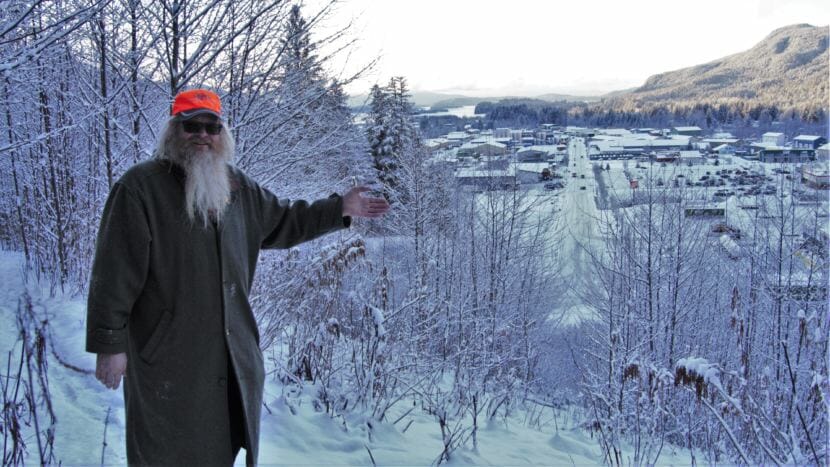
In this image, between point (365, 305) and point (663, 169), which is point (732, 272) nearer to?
point (663, 169)

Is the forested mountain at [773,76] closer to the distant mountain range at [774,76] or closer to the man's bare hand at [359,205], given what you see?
the distant mountain range at [774,76]

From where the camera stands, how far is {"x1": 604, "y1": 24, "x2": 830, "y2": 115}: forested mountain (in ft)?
114

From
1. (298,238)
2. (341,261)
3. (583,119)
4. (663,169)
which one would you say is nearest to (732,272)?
(663,169)

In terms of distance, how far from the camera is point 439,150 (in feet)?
86.1

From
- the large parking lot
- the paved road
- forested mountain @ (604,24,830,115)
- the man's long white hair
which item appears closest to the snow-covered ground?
the man's long white hair

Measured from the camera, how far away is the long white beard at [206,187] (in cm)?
205

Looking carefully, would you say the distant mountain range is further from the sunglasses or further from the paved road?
the sunglasses

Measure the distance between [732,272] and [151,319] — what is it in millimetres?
26952

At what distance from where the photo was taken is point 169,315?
2.01 meters

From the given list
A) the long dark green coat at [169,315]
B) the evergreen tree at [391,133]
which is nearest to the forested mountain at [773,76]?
the evergreen tree at [391,133]

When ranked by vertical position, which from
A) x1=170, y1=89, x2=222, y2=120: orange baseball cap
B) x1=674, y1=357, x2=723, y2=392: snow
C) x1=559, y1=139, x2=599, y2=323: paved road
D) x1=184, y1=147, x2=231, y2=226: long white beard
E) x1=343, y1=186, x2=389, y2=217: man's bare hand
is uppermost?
x1=170, y1=89, x2=222, y2=120: orange baseball cap

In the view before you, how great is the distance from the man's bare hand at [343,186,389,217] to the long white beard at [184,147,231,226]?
0.54m

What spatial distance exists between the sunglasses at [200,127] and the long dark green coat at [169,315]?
0.16 m

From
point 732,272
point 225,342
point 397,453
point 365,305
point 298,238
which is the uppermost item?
point 298,238
